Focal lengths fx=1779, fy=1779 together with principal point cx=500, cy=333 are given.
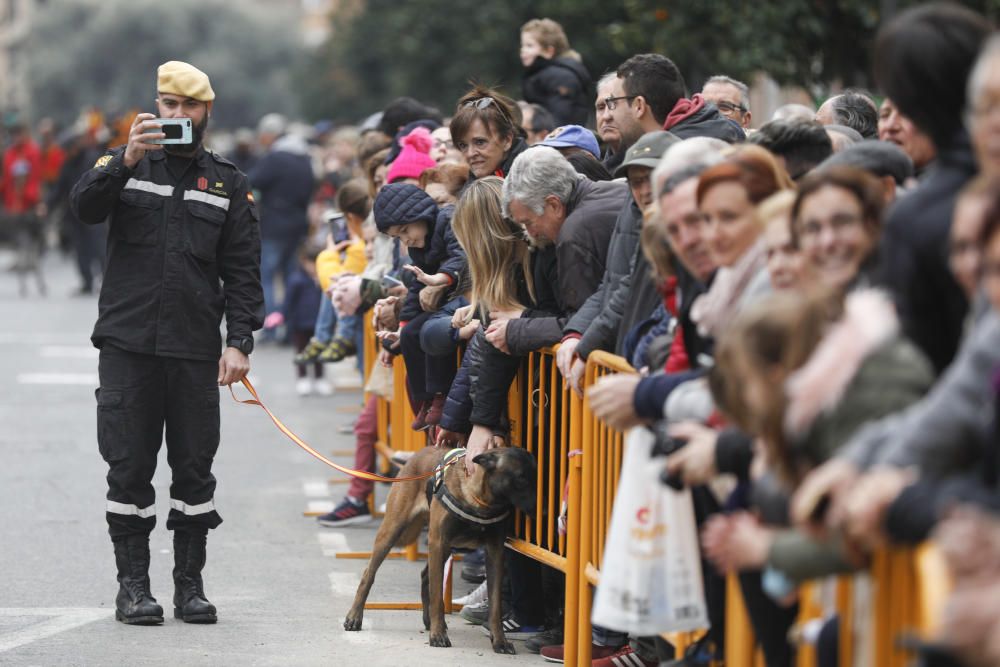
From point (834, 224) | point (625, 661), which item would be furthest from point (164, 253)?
point (834, 224)

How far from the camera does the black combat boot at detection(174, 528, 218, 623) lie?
7676 mm

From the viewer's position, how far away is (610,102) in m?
7.92

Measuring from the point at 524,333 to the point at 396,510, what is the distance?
123 centimetres

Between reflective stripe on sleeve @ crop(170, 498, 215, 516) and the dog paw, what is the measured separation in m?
1.49

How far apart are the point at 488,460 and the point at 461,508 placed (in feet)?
0.77

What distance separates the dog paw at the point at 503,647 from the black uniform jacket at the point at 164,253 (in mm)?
1758

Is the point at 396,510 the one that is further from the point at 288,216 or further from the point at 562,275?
the point at 288,216

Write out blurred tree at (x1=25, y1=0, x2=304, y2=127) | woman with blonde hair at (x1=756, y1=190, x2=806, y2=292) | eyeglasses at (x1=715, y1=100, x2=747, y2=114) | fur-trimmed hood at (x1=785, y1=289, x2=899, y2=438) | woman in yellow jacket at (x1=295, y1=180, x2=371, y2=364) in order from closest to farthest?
fur-trimmed hood at (x1=785, y1=289, x2=899, y2=438)
woman with blonde hair at (x1=756, y1=190, x2=806, y2=292)
eyeglasses at (x1=715, y1=100, x2=747, y2=114)
woman in yellow jacket at (x1=295, y1=180, x2=371, y2=364)
blurred tree at (x1=25, y1=0, x2=304, y2=127)

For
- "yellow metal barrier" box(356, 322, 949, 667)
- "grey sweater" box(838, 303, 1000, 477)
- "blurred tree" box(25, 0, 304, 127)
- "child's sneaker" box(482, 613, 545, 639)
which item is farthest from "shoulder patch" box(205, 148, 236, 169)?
"blurred tree" box(25, 0, 304, 127)

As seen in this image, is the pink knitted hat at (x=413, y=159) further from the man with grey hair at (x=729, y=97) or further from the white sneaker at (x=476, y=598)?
the white sneaker at (x=476, y=598)

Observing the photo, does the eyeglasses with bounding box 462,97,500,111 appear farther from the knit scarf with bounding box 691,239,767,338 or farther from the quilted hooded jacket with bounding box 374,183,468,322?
the knit scarf with bounding box 691,239,767,338

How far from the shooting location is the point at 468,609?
308 inches

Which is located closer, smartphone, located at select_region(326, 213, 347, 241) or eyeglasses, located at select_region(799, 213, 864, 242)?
eyeglasses, located at select_region(799, 213, 864, 242)

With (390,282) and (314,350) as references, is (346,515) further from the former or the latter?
(314,350)
